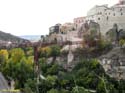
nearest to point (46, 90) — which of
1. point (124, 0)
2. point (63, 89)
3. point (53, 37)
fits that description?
point (63, 89)

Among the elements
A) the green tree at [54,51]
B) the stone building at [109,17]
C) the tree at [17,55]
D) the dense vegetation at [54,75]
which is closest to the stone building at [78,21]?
the stone building at [109,17]

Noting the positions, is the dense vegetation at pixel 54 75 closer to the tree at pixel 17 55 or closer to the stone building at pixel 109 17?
the tree at pixel 17 55

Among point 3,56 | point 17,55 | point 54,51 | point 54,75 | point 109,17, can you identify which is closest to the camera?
point 54,75

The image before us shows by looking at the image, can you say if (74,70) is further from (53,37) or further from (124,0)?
(124,0)

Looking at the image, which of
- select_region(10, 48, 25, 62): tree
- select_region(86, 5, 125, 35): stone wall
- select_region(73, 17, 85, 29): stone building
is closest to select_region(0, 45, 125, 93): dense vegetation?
select_region(10, 48, 25, 62): tree

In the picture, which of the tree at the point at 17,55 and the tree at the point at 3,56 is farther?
the tree at the point at 3,56

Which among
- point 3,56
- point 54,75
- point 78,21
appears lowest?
point 54,75

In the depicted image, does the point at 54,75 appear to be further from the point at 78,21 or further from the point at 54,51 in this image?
the point at 78,21

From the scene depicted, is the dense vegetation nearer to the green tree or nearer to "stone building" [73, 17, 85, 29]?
the green tree

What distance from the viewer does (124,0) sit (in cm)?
3231

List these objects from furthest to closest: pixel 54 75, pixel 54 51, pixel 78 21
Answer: pixel 78 21 < pixel 54 51 < pixel 54 75

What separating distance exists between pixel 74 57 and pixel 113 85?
232 inches

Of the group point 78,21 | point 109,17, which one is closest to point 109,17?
point 109,17

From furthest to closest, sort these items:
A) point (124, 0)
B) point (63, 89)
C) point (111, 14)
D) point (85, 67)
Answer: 1. point (124, 0)
2. point (111, 14)
3. point (85, 67)
4. point (63, 89)
